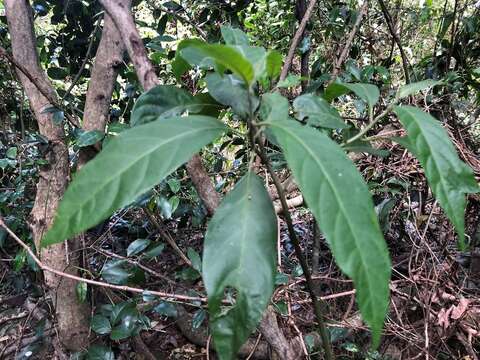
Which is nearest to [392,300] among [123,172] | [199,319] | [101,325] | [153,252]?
[199,319]

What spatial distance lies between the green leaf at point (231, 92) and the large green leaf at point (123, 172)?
0.30 ft

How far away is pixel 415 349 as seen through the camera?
1.20 meters

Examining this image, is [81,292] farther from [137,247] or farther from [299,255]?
[299,255]

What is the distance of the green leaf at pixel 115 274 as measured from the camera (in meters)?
1.01

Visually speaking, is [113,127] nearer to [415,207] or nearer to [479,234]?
[415,207]

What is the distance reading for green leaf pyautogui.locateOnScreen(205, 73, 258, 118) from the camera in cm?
51

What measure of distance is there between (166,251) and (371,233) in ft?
5.05

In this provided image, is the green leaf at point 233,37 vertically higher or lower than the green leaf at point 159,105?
higher

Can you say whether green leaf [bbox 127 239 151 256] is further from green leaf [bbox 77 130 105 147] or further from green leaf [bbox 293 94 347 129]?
green leaf [bbox 293 94 347 129]

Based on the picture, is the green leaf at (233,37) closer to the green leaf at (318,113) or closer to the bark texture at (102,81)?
the green leaf at (318,113)

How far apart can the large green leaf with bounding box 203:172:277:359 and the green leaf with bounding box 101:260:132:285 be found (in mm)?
621

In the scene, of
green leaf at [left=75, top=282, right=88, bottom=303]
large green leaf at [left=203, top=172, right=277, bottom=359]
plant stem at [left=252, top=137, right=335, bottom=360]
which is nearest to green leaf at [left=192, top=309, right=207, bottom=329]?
green leaf at [left=75, top=282, right=88, bottom=303]

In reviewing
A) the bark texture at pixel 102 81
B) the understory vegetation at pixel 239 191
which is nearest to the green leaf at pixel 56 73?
the understory vegetation at pixel 239 191

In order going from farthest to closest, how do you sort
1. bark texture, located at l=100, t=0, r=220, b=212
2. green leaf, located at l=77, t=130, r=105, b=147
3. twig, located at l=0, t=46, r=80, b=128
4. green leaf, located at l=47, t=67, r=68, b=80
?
1. green leaf, located at l=47, t=67, r=68, b=80
2. twig, located at l=0, t=46, r=80, b=128
3. green leaf, located at l=77, t=130, r=105, b=147
4. bark texture, located at l=100, t=0, r=220, b=212
